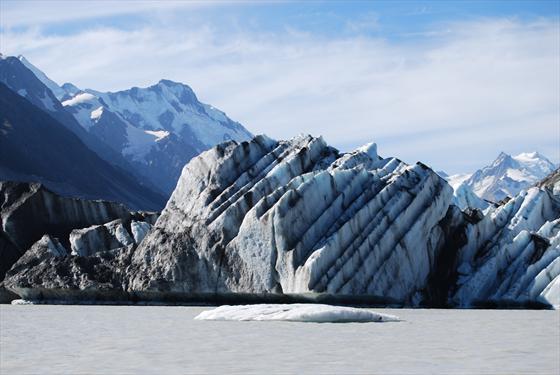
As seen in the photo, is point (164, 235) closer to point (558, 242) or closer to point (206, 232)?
point (206, 232)

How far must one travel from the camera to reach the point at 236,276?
171 feet

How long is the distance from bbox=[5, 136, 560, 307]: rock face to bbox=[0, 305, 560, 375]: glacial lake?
904 cm

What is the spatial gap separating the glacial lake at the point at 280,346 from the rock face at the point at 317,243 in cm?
904

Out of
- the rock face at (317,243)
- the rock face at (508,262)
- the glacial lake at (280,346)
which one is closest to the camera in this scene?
the glacial lake at (280,346)

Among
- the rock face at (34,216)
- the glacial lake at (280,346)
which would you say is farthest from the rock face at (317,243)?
the glacial lake at (280,346)

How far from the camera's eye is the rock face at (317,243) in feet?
163

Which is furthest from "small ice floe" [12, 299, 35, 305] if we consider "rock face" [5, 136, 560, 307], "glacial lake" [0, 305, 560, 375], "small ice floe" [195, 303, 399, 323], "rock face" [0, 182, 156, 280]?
"small ice floe" [195, 303, 399, 323]

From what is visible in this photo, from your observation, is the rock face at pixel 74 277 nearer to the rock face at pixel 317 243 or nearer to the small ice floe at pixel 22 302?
the rock face at pixel 317 243

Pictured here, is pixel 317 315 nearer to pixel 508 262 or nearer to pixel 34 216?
pixel 508 262

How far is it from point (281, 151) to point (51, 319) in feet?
68.2

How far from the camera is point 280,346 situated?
89.2 ft

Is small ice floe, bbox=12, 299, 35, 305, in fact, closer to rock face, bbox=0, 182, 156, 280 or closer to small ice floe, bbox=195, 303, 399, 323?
rock face, bbox=0, 182, 156, 280

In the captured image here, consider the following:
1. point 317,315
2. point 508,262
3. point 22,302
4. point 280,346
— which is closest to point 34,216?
point 22,302

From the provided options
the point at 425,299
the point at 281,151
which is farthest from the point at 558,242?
the point at 281,151
